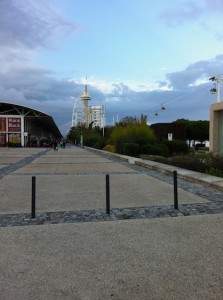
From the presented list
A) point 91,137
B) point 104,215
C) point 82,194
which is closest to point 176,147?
point 82,194

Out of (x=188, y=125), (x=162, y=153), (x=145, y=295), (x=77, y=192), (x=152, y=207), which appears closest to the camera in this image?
(x=145, y=295)

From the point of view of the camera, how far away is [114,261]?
17.7 feet

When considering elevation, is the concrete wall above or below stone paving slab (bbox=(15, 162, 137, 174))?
above

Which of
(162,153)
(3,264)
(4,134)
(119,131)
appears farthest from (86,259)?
(4,134)

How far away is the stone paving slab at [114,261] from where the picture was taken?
173 inches

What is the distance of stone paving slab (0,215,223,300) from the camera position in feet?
14.4

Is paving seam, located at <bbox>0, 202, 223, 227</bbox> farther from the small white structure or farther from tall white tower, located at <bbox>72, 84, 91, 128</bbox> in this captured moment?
tall white tower, located at <bbox>72, 84, 91, 128</bbox>

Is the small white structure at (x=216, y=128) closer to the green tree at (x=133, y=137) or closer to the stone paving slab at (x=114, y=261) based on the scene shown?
the green tree at (x=133, y=137)

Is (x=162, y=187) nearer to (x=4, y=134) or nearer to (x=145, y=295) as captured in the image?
(x=145, y=295)

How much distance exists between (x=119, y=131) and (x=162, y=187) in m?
29.1

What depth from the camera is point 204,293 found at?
4324 millimetres

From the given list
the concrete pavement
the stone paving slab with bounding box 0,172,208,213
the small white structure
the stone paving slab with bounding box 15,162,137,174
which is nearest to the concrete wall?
the small white structure

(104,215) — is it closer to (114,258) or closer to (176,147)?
(114,258)

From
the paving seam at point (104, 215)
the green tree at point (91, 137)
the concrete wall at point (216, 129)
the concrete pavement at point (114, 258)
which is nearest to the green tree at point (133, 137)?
the concrete wall at point (216, 129)
